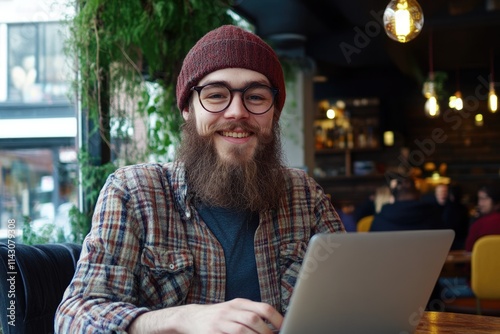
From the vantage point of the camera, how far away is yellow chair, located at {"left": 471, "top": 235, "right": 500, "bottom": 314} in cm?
436

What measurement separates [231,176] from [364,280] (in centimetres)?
69

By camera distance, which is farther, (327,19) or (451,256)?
(327,19)

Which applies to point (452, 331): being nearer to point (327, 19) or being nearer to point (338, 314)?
point (338, 314)

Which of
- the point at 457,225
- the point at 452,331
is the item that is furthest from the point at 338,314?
the point at 457,225

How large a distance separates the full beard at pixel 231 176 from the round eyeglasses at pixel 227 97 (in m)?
0.05

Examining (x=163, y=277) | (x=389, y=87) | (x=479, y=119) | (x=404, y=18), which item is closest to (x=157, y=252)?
(x=163, y=277)

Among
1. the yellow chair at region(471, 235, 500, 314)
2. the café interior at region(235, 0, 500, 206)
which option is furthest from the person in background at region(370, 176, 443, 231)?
the café interior at region(235, 0, 500, 206)

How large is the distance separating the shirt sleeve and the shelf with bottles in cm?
1006

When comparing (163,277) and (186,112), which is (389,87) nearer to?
(186,112)

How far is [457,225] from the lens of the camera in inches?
273

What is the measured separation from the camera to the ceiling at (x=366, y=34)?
23.6 feet

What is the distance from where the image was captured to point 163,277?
153 cm

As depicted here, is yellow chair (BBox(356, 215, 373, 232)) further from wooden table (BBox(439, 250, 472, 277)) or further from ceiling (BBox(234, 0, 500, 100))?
ceiling (BBox(234, 0, 500, 100))

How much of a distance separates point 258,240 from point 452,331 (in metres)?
0.54
